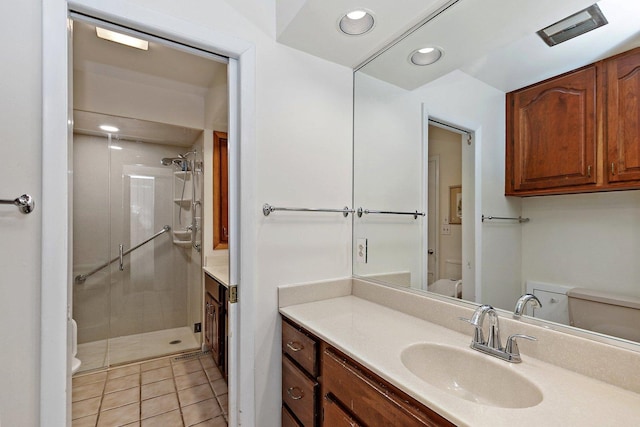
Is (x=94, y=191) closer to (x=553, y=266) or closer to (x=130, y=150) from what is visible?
(x=130, y=150)

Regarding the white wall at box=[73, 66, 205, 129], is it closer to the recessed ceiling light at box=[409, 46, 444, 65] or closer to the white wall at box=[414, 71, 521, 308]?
the recessed ceiling light at box=[409, 46, 444, 65]

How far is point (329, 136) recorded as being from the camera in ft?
5.62

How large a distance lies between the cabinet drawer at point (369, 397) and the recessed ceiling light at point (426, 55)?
1.49m

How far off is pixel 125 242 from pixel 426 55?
3.10m

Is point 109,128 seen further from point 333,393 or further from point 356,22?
point 333,393

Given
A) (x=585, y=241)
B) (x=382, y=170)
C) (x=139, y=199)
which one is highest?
(x=382, y=170)

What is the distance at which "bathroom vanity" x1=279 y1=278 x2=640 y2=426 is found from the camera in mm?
732

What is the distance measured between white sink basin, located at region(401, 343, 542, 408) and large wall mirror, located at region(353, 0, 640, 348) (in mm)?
272

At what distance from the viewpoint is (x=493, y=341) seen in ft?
3.36

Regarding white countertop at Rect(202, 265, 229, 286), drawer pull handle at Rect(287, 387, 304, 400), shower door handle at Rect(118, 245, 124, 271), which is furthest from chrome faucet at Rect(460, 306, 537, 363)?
shower door handle at Rect(118, 245, 124, 271)

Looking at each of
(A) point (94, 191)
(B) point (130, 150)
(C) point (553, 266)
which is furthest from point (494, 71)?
(A) point (94, 191)

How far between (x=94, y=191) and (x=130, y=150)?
1.67 ft

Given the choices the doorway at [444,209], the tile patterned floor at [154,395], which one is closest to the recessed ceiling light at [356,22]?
the doorway at [444,209]

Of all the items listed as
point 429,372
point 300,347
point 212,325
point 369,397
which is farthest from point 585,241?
point 212,325
